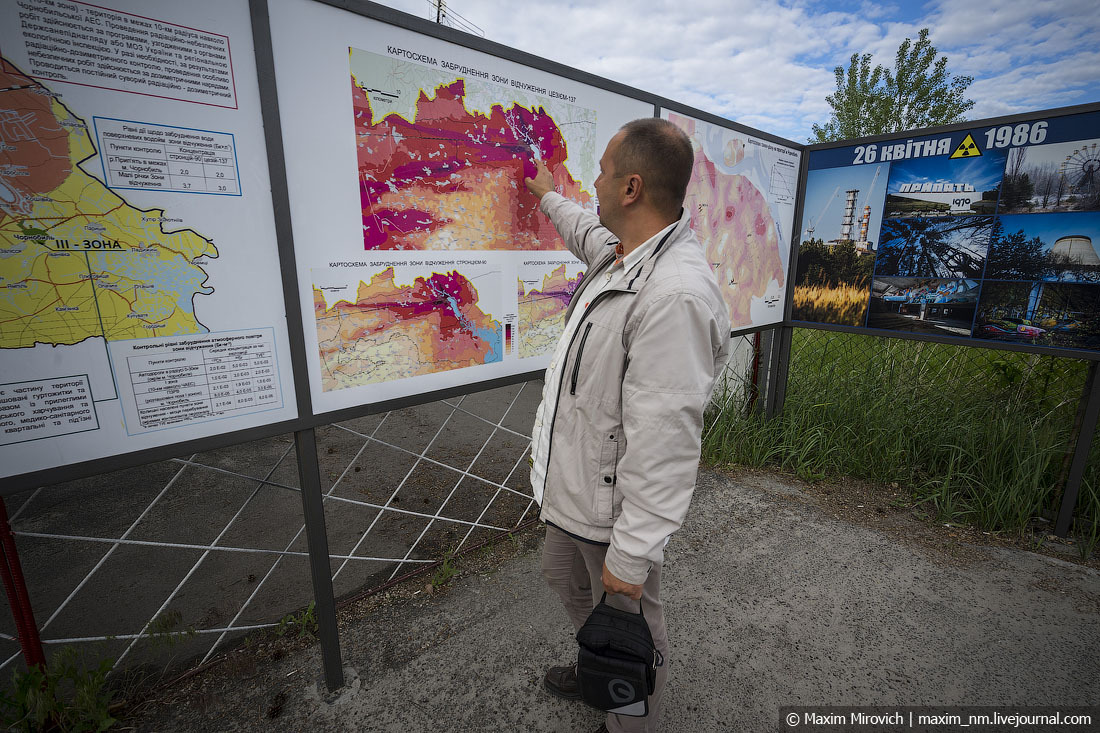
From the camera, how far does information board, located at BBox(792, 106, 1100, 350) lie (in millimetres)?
2816

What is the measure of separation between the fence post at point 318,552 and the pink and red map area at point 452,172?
0.78 meters

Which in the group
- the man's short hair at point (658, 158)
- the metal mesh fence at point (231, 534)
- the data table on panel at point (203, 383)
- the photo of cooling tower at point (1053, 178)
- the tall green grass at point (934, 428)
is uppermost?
the photo of cooling tower at point (1053, 178)

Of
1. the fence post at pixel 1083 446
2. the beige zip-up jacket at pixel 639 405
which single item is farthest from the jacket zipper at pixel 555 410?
the fence post at pixel 1083 446

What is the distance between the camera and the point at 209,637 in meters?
2.39

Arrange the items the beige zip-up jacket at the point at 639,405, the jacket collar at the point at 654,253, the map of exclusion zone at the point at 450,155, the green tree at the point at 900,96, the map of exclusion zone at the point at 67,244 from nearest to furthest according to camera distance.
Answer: the map of exclusion zone at the point at 67,244
the beige zip-up jacket at the point at 639,405
the jacket collar at the point at 654,253
the map of exclusion zone at the point at 450,155
the green tree at the point at 900,96

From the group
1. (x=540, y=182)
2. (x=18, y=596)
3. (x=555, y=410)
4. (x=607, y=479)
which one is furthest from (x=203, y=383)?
(x=540, y=182)

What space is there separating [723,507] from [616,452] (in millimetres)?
2347

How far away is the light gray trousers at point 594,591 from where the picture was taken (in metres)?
1.61

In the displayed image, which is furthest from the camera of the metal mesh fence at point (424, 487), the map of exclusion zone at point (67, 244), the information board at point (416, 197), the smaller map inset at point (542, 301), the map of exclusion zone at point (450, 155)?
the metal mesh fence at point (424, 487)

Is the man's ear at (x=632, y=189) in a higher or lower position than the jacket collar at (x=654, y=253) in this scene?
higher

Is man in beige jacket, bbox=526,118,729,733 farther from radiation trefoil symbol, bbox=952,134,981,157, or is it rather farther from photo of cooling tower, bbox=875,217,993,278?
radiation trefoil symbol, bbox=952,134,981,157

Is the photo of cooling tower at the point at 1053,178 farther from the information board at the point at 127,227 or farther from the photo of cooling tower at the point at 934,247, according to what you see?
the information board at the point at 127,227

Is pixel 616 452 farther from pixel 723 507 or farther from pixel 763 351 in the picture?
pixel 763 351

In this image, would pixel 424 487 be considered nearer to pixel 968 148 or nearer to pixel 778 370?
pixel 778 370
